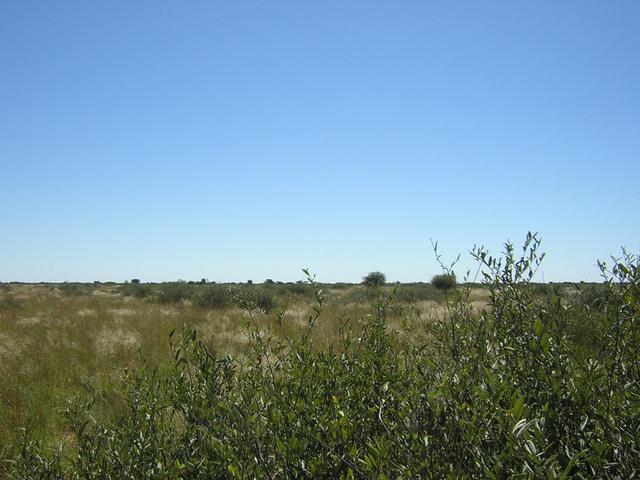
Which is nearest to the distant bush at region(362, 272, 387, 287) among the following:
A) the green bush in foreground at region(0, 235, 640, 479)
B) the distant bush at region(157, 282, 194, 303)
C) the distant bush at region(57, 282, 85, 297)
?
the green bush in foreground at region(0, 235, 640, 479)

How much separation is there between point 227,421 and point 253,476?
0.35 m

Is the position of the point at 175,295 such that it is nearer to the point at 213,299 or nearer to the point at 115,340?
the point at 213,299

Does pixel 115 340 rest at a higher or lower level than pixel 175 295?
lower

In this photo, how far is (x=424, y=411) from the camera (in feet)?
5.79

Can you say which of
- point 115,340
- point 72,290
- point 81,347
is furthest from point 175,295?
point 72,290

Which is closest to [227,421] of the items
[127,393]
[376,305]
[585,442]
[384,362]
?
[127,393]

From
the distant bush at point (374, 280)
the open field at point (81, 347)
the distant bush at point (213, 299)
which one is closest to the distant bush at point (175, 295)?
the distant bush at point (213, 299)

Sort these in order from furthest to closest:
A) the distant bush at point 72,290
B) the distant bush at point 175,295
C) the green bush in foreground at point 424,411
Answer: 1. the distant bush at point 72,290
2. the distant bush at point 175,295
3. the green bush in foreground at point 424,411

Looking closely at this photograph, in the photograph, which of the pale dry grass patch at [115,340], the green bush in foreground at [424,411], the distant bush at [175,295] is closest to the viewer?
the green bush in foreground at [424,411]

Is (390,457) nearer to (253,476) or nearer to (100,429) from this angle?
(253,476)

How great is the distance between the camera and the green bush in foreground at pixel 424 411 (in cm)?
159

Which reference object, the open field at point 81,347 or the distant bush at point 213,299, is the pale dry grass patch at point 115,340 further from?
the distant bush at point 213,299

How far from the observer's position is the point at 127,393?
8.57 feet

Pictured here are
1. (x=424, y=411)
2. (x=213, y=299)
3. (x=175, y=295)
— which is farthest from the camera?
(x=175, y=295)
